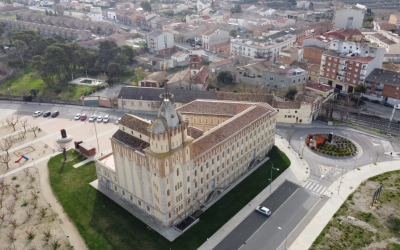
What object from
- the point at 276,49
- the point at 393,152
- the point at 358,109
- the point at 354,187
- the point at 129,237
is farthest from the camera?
the point at 276,49

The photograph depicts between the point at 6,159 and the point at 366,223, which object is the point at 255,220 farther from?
the point at 6,159

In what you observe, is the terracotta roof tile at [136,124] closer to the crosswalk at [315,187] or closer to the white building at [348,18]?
the crosswalk at [315,187]

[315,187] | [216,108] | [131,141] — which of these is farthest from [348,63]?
[131,141]

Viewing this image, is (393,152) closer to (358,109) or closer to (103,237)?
(358,109)

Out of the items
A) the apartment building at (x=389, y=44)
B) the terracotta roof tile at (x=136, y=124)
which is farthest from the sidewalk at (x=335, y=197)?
the apartment building at (x=389, y=44)

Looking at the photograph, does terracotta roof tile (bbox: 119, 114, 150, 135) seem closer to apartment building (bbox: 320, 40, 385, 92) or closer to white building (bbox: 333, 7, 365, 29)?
apartment building (bbox: 320, 40, 385, 92)

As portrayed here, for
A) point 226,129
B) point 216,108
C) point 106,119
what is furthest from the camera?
point 106,119

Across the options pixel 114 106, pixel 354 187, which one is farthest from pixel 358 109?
pixel 114 106

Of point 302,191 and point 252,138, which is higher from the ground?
point 252,138
